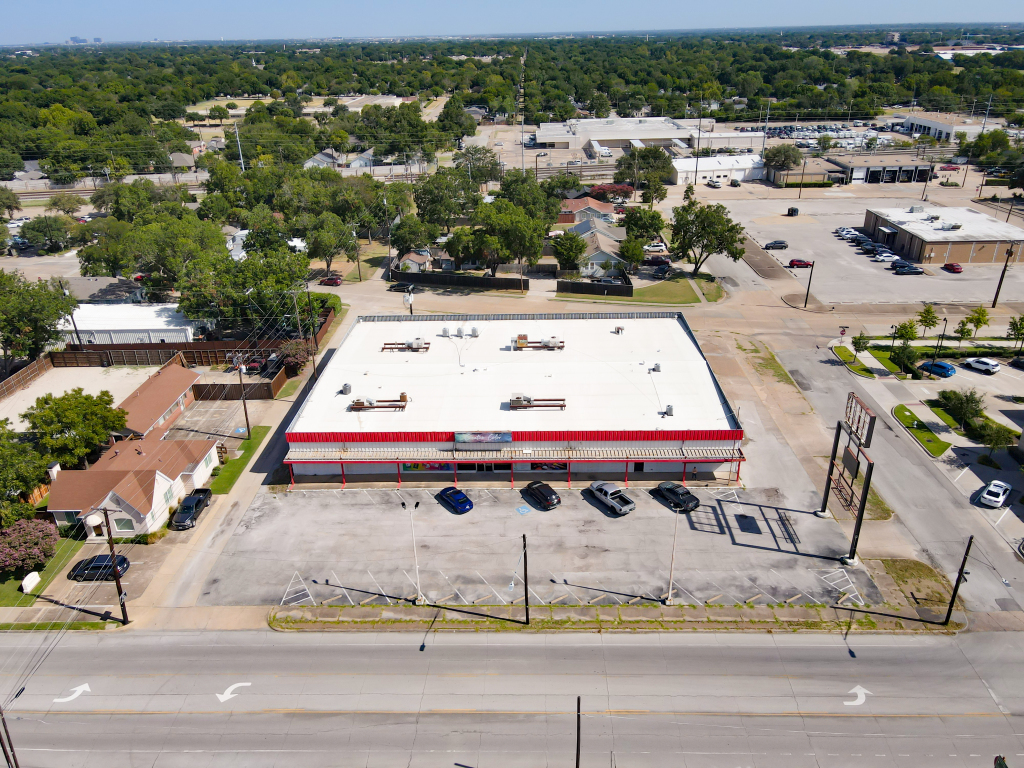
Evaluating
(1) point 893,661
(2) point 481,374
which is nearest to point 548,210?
(2) point 481,374

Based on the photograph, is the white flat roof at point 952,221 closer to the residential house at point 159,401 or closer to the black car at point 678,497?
the black car at point 678,497

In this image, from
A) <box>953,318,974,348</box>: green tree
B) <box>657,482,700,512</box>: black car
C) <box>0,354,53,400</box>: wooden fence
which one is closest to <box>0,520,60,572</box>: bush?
<box>0,354,53,400</box>: wooden fence

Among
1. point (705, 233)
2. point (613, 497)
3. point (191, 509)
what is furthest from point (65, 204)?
point (613, 497)

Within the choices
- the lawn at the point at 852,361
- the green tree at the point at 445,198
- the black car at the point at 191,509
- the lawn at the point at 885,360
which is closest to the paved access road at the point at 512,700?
the black car at the point at 191,509

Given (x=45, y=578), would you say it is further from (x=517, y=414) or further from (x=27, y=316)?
(x=27, y=316)

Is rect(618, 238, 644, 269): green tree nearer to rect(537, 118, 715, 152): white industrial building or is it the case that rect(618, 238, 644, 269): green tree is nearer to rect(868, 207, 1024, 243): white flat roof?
rect(868, 207, 1024, 243): white flat roof

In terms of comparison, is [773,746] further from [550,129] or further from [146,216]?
[550,129]
